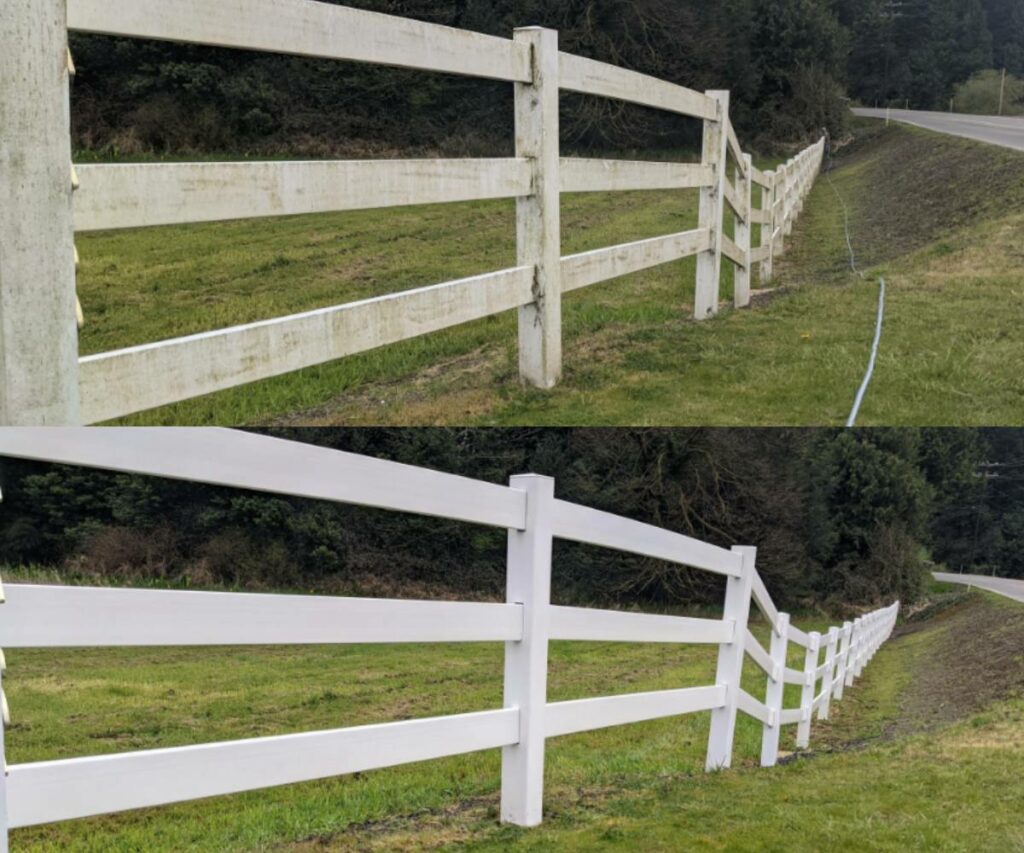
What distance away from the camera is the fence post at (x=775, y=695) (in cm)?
601

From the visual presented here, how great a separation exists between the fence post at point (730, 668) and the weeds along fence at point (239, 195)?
5.56 feet

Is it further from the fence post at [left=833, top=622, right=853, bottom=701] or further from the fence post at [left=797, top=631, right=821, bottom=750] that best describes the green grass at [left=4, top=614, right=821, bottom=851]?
the fence post at [left=833, top=622, right=853, bottom=701]

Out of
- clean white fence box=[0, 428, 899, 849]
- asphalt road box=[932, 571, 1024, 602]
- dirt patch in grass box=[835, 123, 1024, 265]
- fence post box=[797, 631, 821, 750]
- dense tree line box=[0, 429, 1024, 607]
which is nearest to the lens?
clean white fence box=[0, 428, 899, 849]

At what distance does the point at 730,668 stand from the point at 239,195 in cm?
292

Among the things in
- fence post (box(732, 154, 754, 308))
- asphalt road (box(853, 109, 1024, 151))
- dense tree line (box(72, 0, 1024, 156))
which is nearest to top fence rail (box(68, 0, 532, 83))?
fence post (box(732, 154, 754, 308))

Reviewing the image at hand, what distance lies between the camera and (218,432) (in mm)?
2371

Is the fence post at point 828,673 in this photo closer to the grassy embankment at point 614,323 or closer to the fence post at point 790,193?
the grassy embankment at point 614,323

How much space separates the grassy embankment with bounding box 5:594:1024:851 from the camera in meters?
3.60

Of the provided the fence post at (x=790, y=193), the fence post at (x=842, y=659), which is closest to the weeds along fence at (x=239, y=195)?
the fence post at (x=842, y=659)

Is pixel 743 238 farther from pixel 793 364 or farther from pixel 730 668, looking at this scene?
pixel 730 668

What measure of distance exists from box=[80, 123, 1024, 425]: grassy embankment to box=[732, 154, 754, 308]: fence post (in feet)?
1.33

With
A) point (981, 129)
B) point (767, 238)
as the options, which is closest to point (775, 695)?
point (767, 238)

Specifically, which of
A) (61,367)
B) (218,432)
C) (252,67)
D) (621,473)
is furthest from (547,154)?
(252,67)

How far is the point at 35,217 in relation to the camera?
127 inches
